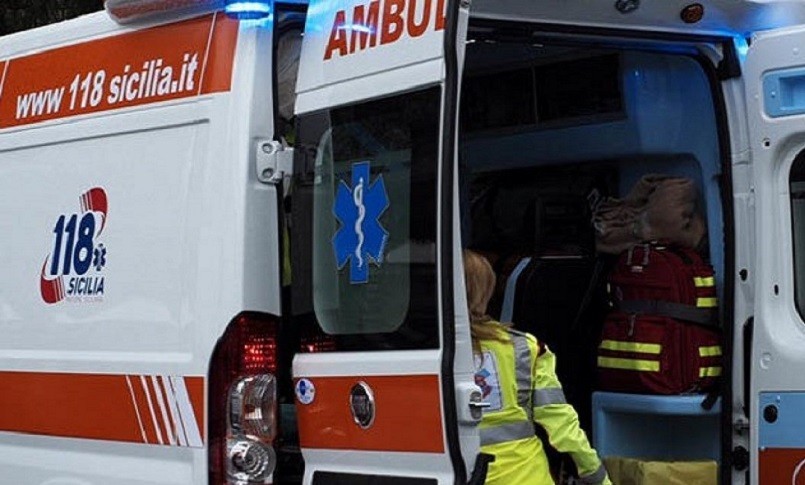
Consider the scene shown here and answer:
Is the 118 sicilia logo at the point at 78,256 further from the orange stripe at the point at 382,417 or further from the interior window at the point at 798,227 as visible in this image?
the interior window at the point at 798,227

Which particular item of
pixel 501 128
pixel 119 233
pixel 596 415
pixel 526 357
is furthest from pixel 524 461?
pixel 501 128

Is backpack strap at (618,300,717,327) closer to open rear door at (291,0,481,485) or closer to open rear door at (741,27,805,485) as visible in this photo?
open rear door at (741,27,805,485)

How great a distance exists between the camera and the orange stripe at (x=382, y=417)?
138 inches

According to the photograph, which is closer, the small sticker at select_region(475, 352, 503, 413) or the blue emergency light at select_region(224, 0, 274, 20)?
the blue emergency light at select_region(224, 0, 274, 20)

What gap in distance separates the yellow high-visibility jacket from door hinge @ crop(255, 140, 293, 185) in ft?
2.61

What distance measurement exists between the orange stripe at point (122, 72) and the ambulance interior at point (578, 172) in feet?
3.01

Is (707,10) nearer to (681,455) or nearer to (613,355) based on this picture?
(613,355)

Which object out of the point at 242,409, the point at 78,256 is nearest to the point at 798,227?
the point at 242,409

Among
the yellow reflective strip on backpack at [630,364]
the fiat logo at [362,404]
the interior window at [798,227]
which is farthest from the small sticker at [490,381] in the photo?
the interior window at [798,227]

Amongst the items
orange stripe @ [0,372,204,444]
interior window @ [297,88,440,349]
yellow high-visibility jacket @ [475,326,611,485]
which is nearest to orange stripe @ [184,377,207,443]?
orange stripe @ [0,372,204,444]

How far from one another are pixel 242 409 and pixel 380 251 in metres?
0.68

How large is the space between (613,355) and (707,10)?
1.29 meters

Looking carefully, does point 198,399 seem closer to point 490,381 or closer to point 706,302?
point 490,381

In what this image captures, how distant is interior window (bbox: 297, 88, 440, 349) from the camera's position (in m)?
3.54
